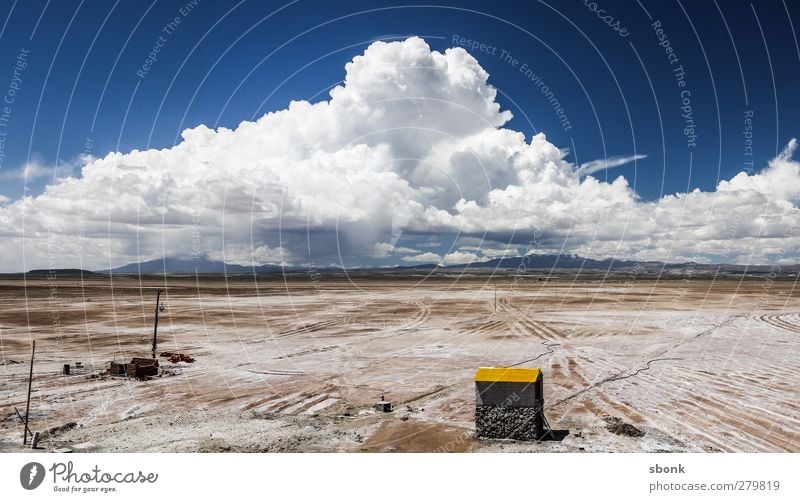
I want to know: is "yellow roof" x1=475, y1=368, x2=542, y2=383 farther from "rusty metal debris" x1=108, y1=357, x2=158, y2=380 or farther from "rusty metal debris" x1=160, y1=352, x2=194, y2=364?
"rusty metal debris" x1=160, y1=352, x2=194, y2=364

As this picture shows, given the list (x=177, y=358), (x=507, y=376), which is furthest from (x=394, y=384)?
(x=177, y=358)

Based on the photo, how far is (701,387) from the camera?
26.9 metres

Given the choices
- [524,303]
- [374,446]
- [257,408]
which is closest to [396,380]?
[257,408]

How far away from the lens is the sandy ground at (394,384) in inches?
744

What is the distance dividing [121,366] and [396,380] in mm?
14977

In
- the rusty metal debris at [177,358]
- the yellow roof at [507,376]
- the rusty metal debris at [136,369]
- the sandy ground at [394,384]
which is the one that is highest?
the yellow roof at [507,376]

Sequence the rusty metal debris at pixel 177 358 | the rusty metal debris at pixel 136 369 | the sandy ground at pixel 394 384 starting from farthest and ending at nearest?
the rusty metal debris at pixel 177 358 → the rusty metal debris at pixel 136 369 → the sandy ground at pixel 394 384

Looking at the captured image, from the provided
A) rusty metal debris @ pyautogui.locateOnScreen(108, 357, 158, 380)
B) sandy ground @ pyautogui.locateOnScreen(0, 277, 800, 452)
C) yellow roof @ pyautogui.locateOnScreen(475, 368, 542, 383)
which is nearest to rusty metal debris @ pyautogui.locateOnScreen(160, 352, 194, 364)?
sandy ground @ pyautogui.locateOnScreen(0, 277, 800, 452)

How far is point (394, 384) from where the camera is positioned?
28.5 meters

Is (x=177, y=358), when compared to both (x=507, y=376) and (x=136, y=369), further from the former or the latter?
(x=507, y=376)

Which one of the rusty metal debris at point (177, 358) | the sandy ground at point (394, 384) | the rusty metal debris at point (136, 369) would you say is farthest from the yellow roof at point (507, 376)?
the rusty metal debris at point (177, 358)

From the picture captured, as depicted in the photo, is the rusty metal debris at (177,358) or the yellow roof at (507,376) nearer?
the yellow roof at (507,376)

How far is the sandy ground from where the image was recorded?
18.9 m

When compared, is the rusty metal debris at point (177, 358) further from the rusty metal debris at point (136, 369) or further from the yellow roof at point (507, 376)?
the yellow roof at point (507, 376)
